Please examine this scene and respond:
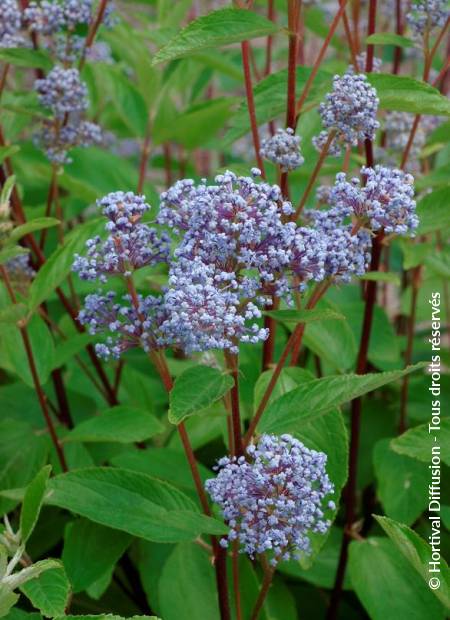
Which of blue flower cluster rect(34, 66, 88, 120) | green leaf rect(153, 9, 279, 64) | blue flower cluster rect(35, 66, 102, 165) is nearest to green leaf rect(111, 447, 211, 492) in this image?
blue flower cluster rect(35, 66, 102, 165)

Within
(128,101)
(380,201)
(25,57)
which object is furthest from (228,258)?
(128,101)

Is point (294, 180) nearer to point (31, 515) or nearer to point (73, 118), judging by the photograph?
point (73, 118)

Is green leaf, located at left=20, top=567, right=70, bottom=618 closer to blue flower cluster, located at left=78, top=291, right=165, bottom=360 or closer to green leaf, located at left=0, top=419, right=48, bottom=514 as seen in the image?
blue flower cluster, located at left=78, top=291, right=165, bottom=360

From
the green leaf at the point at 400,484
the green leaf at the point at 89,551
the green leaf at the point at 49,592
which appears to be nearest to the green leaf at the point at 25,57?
the green leaf at the point at 89,551

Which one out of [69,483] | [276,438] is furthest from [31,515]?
[276,438]

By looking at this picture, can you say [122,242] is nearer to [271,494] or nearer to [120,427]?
[271,494]

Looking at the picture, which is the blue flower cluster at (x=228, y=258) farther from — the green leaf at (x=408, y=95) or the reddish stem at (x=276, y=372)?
the green leaf at (x=408, y=95)
